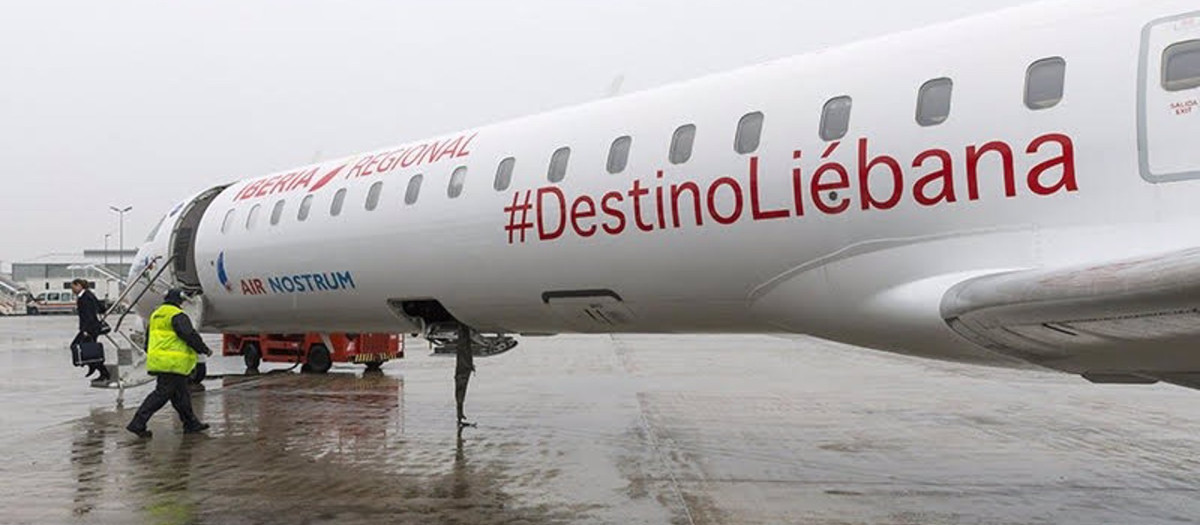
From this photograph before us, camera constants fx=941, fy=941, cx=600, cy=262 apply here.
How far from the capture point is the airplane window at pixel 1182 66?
528cm

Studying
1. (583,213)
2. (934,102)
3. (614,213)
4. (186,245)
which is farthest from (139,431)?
(934,102)

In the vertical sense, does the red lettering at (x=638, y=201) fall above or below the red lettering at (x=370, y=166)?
below

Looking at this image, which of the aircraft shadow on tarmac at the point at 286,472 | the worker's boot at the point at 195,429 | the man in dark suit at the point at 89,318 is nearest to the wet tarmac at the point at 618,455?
the aircraft shadow on tarmac at the point at 286,472

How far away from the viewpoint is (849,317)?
678 centimetres

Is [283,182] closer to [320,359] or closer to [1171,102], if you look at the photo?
[320,359]

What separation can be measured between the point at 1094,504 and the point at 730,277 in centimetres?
333

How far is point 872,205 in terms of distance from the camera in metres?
6.36

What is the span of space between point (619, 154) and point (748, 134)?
4.33 feet

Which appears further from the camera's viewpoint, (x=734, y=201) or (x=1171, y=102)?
(x=734, y=201)

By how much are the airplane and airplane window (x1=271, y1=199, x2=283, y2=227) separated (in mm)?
1939

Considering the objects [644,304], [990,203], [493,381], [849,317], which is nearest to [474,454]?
[644,304]

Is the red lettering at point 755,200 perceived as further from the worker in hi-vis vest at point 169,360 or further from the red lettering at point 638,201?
the worker in hi-vis vest at point 169,360

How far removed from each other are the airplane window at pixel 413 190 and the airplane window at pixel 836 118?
481 cm

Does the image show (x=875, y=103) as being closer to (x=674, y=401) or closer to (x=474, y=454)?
(x=474, y=454)
